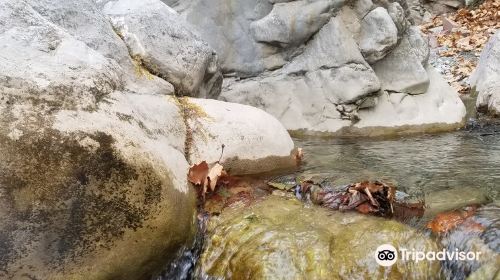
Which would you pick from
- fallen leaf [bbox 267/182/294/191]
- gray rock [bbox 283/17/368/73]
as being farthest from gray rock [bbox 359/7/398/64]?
fallen leaf [bbox 267/182/294/191]

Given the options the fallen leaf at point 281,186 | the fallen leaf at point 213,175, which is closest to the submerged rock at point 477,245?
the fallen leaf at point 281,186

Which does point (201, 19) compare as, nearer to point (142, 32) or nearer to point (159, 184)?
point (142, 32)

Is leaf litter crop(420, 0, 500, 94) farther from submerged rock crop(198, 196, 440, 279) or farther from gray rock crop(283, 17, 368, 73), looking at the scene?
submerged rock crop(198, 196, 440, 279)

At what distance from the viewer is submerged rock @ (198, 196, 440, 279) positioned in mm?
2707

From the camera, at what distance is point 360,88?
258 inches

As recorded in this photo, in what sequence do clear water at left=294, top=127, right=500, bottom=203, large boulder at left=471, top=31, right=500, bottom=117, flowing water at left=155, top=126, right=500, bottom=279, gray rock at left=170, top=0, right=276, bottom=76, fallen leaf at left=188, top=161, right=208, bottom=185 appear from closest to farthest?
flowing water at left=155, top=126, right=500, bottom=279 < fallen leaf at left=188, top=161, right=208, bottom=185 < clear water at left=294, top=127, right=500, bottom=203 < large boulder at left=471, top=31, right=500, bottom=117 < gray rock at left=170, top=0, right=276, bottom=76

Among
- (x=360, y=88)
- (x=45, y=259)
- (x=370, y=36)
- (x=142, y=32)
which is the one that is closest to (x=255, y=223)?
(x=45, y=259)

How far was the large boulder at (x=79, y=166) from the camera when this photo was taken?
264 cm

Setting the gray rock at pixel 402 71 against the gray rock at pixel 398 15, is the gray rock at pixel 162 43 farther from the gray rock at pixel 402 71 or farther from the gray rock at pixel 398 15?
the gray rock at pixel 398 15

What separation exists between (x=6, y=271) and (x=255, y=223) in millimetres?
1544

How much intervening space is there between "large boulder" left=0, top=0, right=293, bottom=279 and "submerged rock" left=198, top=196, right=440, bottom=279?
30 cm

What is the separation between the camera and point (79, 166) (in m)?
2.77

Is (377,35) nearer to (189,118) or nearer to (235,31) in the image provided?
(235,31)

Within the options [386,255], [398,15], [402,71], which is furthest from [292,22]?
[386,255]
